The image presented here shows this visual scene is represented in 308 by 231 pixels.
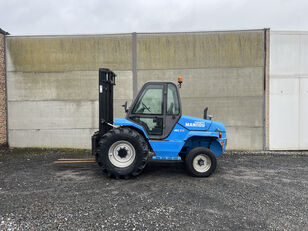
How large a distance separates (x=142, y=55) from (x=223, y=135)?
4833 millimetres

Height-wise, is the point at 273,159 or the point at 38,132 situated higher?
the point at 38,132

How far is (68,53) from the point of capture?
317 inches

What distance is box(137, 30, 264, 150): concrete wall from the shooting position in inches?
314

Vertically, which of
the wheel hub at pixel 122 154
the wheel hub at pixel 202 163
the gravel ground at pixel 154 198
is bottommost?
the gravel ground at pixel 154 198

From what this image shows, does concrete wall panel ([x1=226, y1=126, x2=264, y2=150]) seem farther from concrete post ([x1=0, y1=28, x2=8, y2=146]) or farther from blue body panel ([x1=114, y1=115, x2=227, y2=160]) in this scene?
concrete post ([x1=0, y1=28, x2=8, y2=146])

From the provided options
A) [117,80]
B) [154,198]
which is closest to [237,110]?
[117,80]

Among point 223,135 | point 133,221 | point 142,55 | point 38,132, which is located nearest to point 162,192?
point 133,221

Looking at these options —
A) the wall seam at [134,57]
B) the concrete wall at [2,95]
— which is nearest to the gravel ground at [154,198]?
the concrete wall at [2,95]

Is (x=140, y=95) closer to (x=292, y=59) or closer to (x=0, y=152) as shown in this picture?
(x=0, y=152)

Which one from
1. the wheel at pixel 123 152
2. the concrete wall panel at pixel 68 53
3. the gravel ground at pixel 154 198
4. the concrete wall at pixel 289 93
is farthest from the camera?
the concrete wall panel at pixel 68 53

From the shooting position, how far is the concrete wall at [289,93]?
792cm

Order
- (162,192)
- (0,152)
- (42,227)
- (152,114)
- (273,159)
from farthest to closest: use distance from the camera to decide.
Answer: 1. (0,152)
2. (273,159)
3. (152,114)
4. (162,192)
5. (42,227)

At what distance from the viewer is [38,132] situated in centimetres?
811

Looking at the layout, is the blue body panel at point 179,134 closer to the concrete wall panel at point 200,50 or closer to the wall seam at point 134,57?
the wall seam at point 134,57
